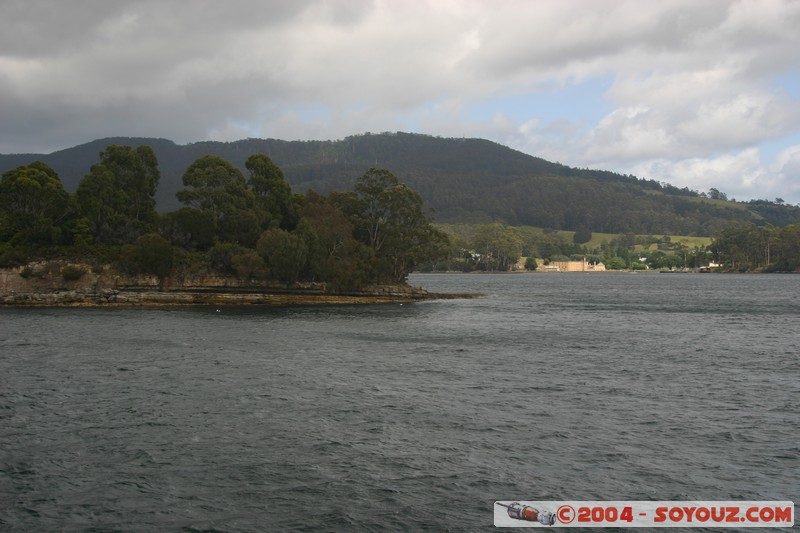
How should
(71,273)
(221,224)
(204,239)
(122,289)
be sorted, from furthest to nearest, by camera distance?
(221,224)
(204,239)
(122,289)
(71,273)

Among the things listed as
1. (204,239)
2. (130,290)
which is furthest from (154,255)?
(204,239)

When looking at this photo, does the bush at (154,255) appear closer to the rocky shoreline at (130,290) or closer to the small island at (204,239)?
the small island at (204,239)

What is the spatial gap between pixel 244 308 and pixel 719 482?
78582 mm

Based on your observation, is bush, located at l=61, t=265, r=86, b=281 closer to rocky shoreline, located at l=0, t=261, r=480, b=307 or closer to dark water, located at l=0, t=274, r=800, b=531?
rocky shoreline, located at l=0, t=261, r=480, b=307

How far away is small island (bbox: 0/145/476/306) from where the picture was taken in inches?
3880

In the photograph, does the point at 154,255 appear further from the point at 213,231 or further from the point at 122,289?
the point at 213,231

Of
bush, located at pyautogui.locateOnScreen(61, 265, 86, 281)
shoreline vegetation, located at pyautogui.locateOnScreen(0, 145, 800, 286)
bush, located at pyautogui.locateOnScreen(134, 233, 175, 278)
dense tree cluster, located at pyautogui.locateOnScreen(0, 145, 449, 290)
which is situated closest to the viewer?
bush, located at pyautogui.locateOnScreen(61, 265, 86, 281)

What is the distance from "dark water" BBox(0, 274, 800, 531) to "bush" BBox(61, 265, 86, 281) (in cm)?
4775

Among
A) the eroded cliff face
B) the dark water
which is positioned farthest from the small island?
the dark water

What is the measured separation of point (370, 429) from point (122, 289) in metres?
82.8

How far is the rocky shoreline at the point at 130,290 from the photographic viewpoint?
94125 millimetres

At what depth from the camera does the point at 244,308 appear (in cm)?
9225

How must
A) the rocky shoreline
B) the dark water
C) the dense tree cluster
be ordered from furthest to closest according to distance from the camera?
1. the dense tree cluster
2. the rocky shoreline
3. the dark water

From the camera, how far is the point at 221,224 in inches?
4409
